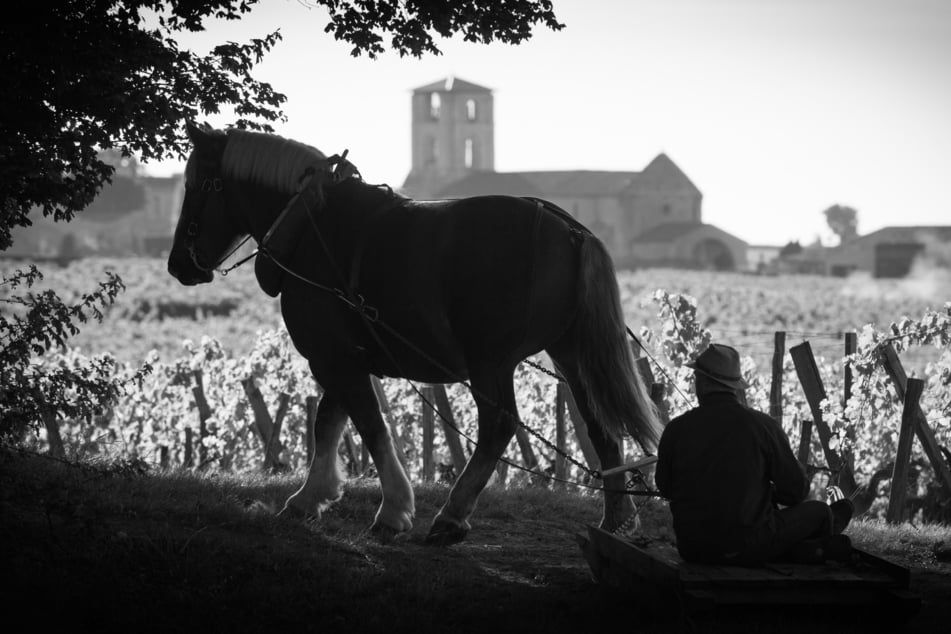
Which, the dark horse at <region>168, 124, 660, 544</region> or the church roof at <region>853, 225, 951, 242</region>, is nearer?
the dark horse at <region>168, 124, 660, 544</region>

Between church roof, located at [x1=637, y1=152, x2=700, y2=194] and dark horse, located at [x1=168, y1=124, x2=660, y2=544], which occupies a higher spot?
church roof, located at [x1=637, y1=152, x2=700, y2=194]

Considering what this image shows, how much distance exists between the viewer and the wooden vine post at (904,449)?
8.41 m

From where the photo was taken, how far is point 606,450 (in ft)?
21.4

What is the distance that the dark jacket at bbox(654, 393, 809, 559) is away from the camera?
493 centimetres

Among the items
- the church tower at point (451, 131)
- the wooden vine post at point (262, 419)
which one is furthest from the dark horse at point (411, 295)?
the church tower at point (451, 131)

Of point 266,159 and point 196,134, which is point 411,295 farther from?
point 196,134

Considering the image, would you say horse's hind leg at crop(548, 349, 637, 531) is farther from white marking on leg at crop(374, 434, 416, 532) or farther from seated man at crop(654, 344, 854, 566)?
seated man at crop(654, 344, 854, 566)

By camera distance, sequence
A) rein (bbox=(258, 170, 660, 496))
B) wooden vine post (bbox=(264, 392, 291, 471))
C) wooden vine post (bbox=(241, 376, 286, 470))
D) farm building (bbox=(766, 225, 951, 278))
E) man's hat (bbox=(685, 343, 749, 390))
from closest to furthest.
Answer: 1. man's hat (bbox=(685, 343, 749, 390))
2. rein (bbox=(258, 170, 660, 496))
3. wooden vine post (bbox=(264, 392, 291, 471))
4. wooden vine post (bbox=(241, 376, 286, 470))
5. farm building (bbox=(766, 225, 951, 278))

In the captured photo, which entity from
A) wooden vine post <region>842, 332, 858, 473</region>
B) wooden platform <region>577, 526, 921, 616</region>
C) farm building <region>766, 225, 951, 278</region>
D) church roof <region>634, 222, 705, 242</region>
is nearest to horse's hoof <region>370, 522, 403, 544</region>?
wooden platform <region>577, 526, 921, 616</region>

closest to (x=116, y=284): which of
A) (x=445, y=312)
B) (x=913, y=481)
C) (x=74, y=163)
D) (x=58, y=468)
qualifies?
(x=74, y=163)

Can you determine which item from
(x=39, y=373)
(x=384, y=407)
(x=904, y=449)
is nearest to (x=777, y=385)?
(x=904, y=449)

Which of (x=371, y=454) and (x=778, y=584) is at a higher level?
(x=371, y=454)

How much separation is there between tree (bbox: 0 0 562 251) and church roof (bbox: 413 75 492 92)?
10708 cm

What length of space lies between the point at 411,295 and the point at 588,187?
9814 centimetres
